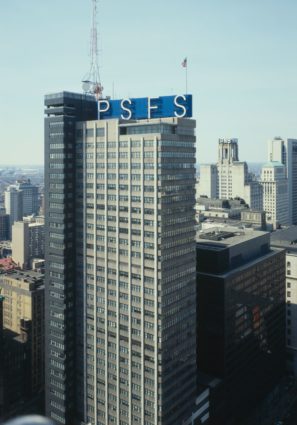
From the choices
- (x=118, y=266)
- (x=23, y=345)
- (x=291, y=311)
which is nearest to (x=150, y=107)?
(x=118, y=266)

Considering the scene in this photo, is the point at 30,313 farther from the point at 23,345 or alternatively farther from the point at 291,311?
the point at 291,311

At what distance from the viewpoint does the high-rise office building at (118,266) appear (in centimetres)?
12012

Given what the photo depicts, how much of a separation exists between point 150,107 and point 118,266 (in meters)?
44.0

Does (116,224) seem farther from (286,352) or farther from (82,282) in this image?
(286,352)

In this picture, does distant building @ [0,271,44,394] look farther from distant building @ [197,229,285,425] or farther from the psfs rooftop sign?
the psfs rooftop sign

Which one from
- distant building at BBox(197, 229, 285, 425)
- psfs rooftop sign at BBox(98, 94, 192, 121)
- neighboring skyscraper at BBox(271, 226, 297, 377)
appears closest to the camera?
psfs rooftop sign at BBox(98, 94, 192, 121)

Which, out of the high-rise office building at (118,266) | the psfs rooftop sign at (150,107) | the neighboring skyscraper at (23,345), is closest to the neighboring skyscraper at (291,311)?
the high-rise office building at (118,266)

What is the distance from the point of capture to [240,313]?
147 metres

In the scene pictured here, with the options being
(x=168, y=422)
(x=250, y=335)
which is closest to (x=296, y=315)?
(x=250, y=335)

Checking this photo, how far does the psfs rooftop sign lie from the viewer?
123m

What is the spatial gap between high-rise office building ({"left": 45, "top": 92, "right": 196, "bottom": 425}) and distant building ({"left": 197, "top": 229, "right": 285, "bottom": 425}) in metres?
11.0

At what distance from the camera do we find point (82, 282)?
133 m

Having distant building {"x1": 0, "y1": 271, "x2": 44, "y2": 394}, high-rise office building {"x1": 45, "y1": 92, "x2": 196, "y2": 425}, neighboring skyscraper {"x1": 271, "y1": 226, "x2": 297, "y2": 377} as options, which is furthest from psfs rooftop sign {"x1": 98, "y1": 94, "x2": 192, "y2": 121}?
neighboring skyscraper {"x1": 271, "y1": 226, "x2": 297, "y2": 377}

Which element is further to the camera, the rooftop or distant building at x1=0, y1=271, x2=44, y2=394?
distant building at x1=0, y1=271, x2=44, y2=394
